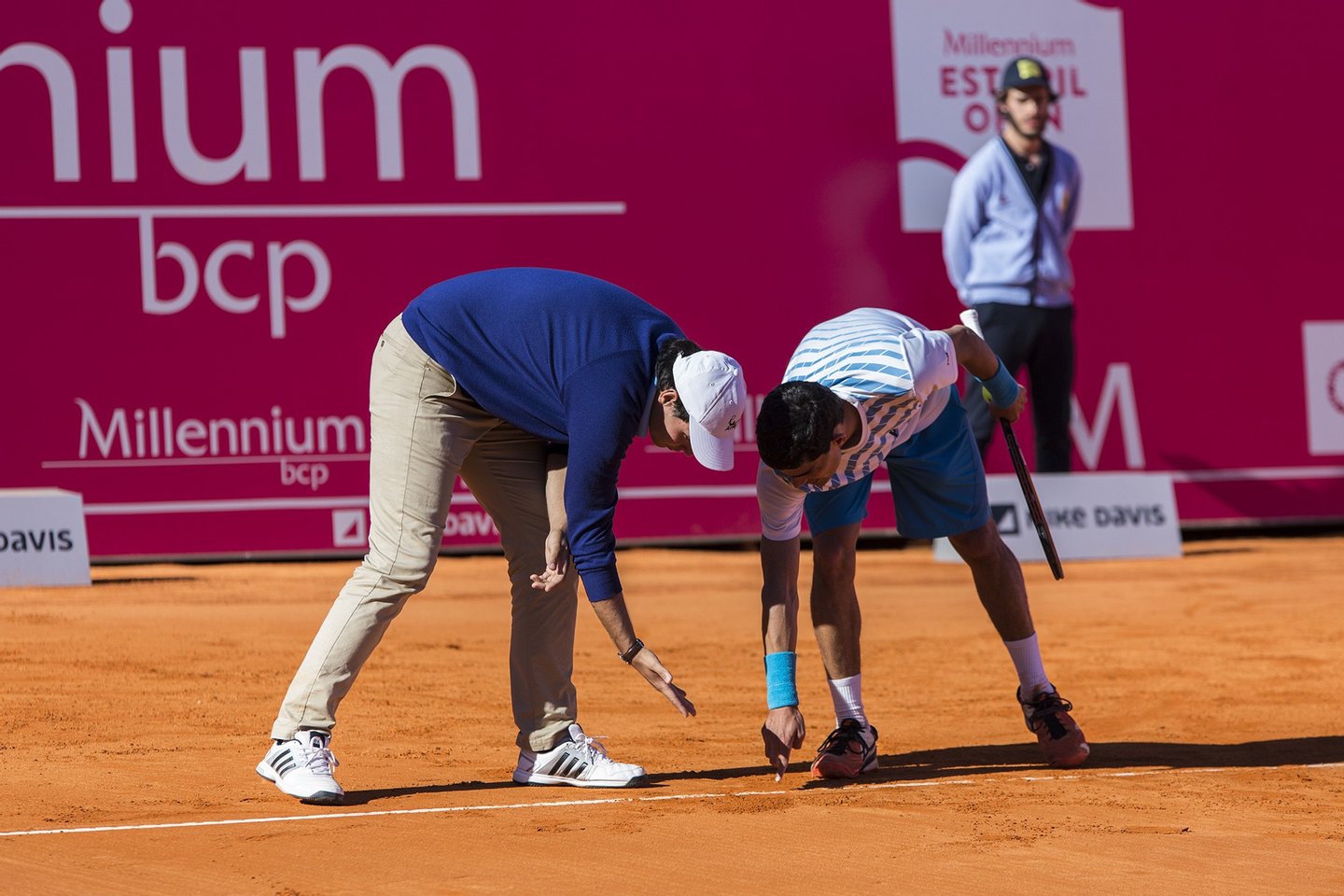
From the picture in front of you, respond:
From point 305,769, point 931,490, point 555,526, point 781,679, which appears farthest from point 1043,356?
point 305,769

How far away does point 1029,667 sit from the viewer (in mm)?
5434

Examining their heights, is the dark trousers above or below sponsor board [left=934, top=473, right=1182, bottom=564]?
above

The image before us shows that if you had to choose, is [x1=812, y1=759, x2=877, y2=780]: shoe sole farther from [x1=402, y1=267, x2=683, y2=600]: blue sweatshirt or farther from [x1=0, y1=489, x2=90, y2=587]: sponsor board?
[x1=0, y1=489, x2=90, y2=587]: sponsor board

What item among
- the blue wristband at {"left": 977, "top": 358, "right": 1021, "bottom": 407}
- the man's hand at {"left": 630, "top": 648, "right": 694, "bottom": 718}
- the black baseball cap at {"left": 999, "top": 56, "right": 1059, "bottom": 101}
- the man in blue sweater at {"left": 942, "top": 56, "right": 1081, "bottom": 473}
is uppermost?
the black baseball cap at {"left": 999, "top": 56, "right": 1059, "bottom": 101}

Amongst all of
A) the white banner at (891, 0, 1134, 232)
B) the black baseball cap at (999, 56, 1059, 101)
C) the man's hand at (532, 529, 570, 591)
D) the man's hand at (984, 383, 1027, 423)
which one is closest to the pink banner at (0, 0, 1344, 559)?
the white banner at (891, 0, 1134, 232)

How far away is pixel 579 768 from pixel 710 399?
1.33 meters

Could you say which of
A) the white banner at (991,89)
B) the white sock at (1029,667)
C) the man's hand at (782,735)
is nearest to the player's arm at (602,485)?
the man's hand at (782,735)

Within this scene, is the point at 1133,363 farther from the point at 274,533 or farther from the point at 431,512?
the point at 431,512

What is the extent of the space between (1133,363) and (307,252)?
4.99 metres

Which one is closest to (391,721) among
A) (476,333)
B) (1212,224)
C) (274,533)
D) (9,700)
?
(9,700)

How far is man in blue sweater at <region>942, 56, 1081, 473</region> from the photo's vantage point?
1013cm

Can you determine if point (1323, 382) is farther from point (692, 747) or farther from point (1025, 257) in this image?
point (692, 747)

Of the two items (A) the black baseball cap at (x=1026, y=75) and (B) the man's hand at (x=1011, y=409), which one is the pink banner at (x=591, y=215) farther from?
(B) the man's hand at (x=1011, y=409)

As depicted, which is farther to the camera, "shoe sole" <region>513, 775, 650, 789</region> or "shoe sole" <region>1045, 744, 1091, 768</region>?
"shoe sole" <region>1045, 744, 1091, 768</region>
